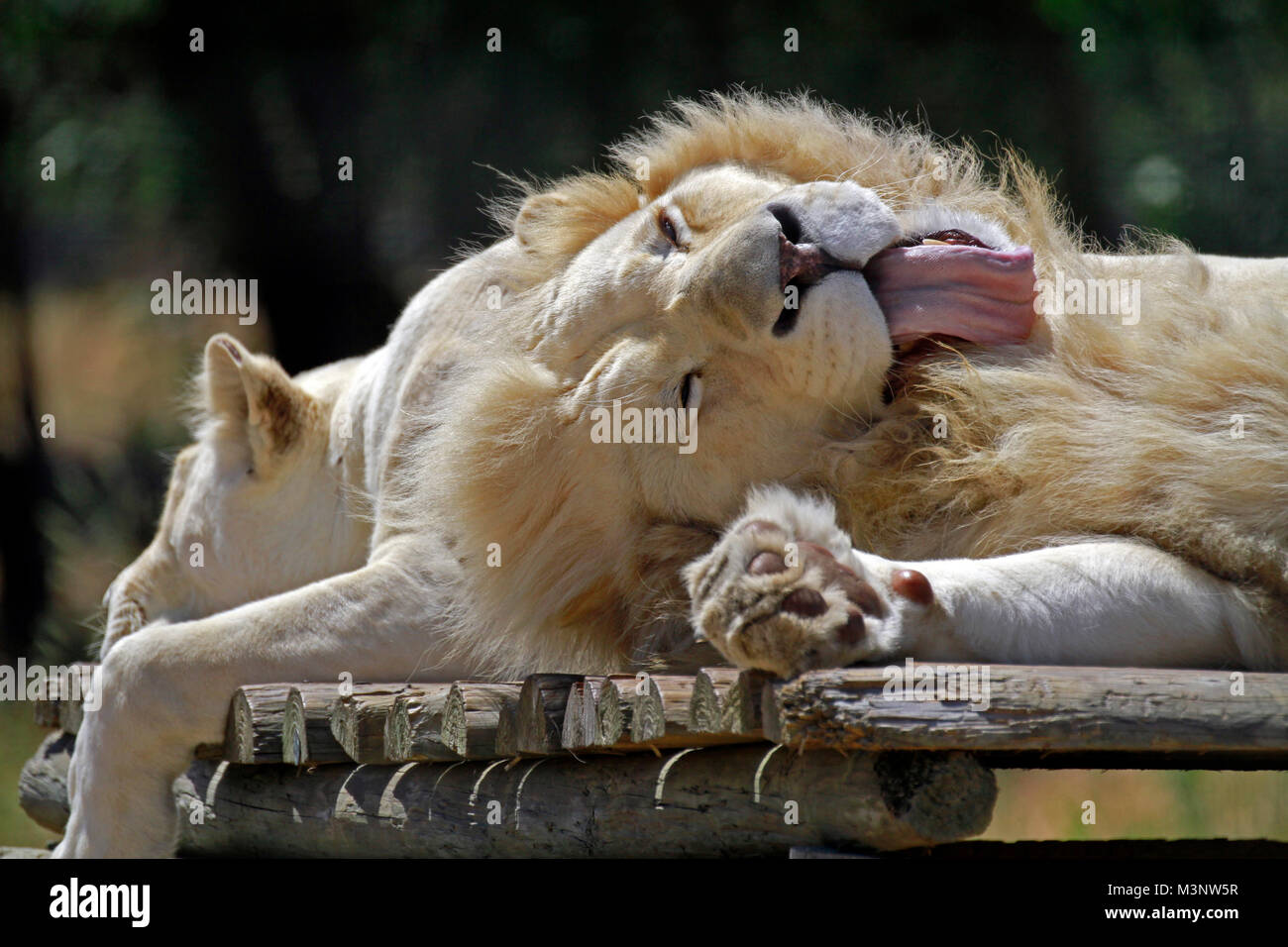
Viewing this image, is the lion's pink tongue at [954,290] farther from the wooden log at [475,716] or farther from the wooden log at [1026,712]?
the wooden log at [475,716]

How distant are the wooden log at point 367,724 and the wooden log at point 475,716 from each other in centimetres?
21

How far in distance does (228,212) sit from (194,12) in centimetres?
110

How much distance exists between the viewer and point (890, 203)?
255 centimetres

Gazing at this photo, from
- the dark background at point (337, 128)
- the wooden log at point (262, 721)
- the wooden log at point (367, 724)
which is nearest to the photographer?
the wooden log at point (367, 724)

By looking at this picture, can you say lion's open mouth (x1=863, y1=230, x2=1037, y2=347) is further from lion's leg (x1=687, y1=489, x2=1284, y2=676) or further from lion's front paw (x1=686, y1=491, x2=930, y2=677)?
lion's front paw (x1=686, y1=491, x2=930, y2=677)

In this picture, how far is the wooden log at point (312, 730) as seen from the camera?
2.76 meters

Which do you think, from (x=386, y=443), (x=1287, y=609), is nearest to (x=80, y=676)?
(x=386, y=443)

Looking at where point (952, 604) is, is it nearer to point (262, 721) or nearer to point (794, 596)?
point (794, 596)

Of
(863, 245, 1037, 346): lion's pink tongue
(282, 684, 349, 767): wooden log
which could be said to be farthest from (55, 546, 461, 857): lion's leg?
(863, 245, 1037, 346): lion's pink tongue

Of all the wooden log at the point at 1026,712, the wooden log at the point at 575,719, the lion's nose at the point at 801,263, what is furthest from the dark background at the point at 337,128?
the wooden log at the point at 1026,712

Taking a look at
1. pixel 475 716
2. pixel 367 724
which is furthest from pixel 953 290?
pixel 367 724

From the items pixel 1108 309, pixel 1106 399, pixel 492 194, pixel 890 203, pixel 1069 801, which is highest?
pixel 492 194

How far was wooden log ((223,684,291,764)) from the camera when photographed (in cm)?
289
